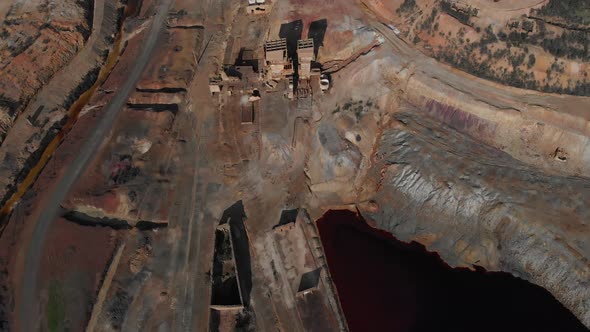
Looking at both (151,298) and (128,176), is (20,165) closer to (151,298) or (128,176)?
(128,176)

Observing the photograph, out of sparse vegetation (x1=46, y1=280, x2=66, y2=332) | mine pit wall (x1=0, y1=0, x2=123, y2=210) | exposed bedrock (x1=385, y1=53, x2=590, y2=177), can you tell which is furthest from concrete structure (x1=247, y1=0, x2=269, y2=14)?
sparse vegetation (x1=46, y1=280, x2=66, y2=332)

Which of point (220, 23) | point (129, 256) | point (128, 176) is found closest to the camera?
point (129, 256)

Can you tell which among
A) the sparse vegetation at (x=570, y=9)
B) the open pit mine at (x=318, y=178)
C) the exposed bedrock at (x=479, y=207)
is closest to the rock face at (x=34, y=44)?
the open pit mine at (x=318, y=178)

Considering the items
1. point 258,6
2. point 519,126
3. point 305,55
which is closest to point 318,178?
point 305,55

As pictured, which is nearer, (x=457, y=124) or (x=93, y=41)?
(x=457, y=124)

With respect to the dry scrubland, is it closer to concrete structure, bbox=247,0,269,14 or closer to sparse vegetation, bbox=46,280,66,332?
concrete structure, bbox=247,0,269,14

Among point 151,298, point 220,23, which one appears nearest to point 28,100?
point 220,23
